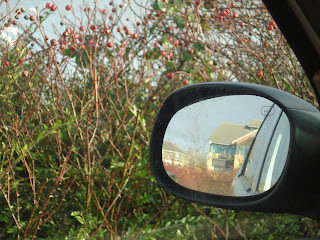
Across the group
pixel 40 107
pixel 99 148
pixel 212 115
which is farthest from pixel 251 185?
pixel 99 148

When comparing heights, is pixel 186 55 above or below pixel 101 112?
above

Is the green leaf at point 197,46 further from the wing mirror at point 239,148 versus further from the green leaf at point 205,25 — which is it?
the wing mirror at point 239,148

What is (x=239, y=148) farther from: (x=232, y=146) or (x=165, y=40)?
(x=165, y=40)

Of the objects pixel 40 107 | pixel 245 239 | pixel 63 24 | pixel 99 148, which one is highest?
pixel 63 24

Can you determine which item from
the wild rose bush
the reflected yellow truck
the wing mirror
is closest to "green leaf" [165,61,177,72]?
the wild rose bush

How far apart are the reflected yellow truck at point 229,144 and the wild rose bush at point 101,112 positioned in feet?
6.32

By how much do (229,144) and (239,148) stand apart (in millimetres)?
58

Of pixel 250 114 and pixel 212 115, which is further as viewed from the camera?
pixel 212 115

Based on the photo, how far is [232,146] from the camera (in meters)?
0.95

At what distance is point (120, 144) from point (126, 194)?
0.47 m

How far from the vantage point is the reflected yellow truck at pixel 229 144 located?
2.94ft

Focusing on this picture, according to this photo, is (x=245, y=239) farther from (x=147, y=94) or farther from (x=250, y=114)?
(x=250, y=114)

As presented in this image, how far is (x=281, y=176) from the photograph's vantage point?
2.30 ft

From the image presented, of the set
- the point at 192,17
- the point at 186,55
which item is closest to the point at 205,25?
the point at 192,17
